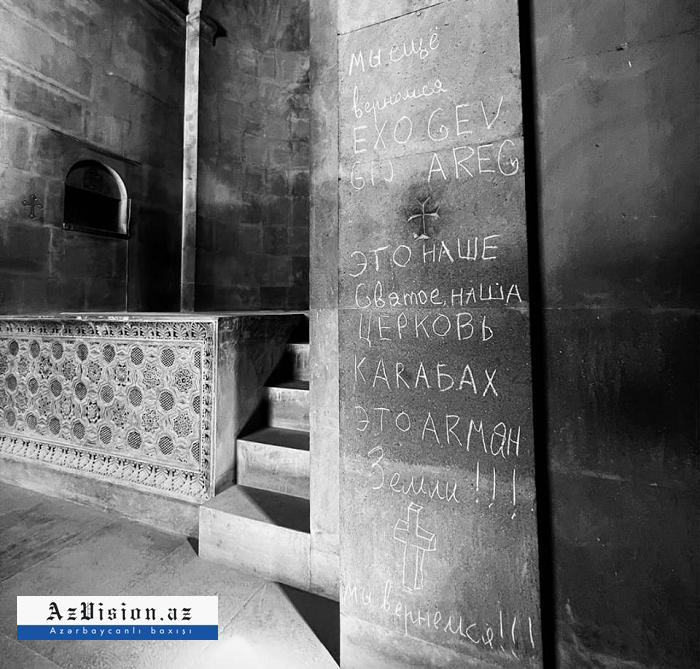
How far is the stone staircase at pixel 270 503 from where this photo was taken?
229 cm

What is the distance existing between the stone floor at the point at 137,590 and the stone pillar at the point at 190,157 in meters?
3.90

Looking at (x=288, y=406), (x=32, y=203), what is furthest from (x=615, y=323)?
(x=32, y=203)

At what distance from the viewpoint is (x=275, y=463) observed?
8.91ft

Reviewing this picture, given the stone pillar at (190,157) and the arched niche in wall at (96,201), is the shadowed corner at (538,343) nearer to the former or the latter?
the arched niche in wall at (96,201)

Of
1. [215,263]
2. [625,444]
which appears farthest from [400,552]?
[215,263]

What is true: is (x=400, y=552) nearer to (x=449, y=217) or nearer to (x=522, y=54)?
(x=449, y=217)

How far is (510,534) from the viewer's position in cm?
154

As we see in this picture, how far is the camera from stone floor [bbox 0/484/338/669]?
1.81 meters

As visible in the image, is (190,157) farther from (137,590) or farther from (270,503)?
(137,590)

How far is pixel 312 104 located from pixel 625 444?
84.8 inches

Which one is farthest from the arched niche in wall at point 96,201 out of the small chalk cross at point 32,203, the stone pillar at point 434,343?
the stone pillar at point 434,343

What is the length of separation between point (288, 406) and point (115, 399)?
4.59 feet

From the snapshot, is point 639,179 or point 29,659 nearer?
point 639,179

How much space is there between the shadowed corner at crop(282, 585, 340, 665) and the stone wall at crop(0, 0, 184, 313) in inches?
172
